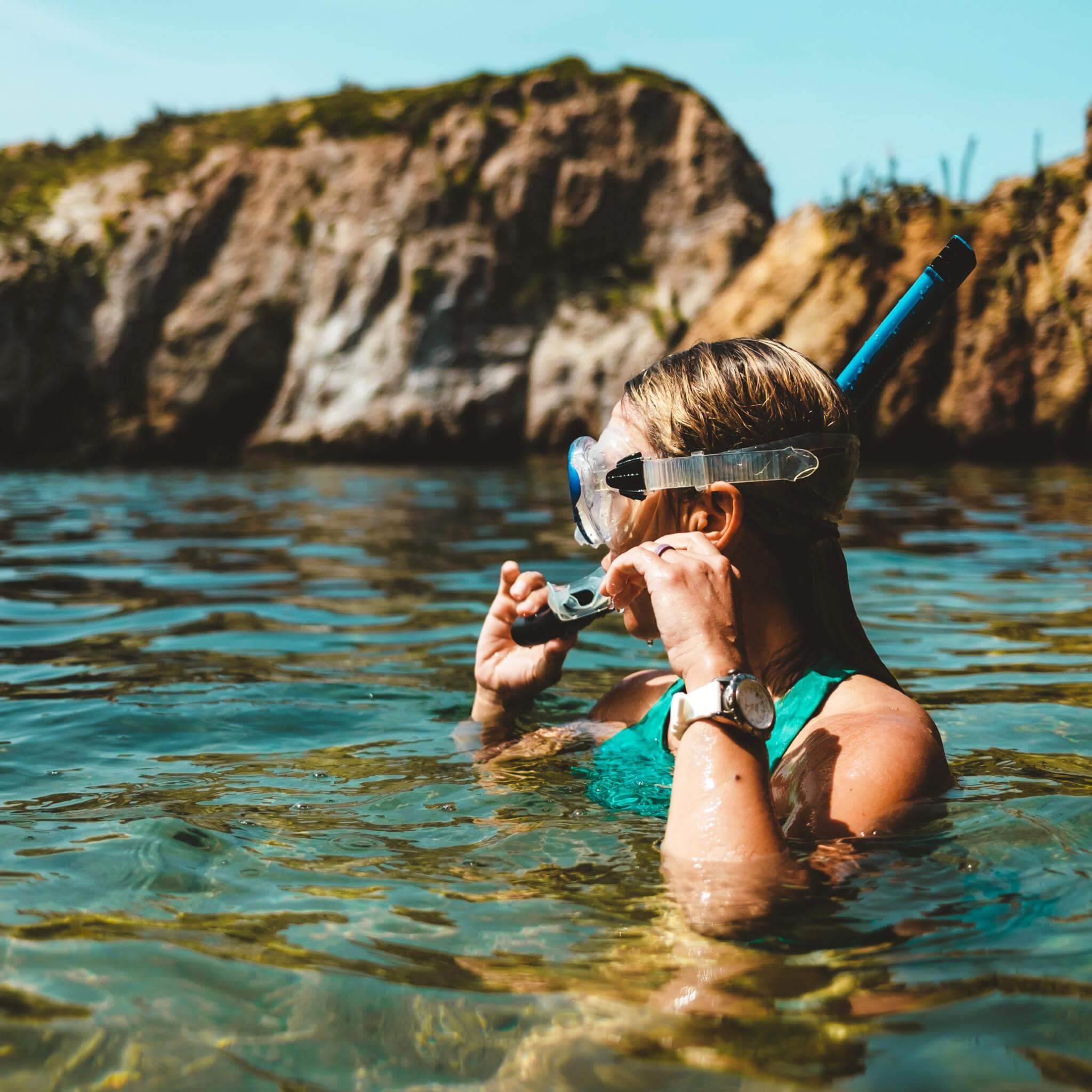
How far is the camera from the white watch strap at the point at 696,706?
2340 millimetres

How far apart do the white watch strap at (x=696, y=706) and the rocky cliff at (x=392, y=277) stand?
62.3 ft

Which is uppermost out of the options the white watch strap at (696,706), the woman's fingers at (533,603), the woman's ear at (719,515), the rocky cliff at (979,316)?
the rocky cliff at (979,316)

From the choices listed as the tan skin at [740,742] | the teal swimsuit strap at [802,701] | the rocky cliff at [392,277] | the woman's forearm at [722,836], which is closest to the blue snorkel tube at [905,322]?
the tan skin at [740,742]

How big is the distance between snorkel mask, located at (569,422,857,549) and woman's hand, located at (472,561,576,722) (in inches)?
25.7

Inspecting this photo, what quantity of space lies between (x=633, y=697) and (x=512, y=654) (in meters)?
0.41

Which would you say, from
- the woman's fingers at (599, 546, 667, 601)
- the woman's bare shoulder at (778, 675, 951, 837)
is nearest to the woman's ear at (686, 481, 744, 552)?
the woman's fingers at (599, 546, 667, 601)

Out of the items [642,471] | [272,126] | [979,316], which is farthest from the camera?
[272,126]

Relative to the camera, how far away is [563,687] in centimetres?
480

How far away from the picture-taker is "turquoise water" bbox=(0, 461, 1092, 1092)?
1750mm

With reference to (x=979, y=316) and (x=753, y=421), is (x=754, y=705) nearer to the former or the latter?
(x=753, y=421)

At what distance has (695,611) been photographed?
8.07ft

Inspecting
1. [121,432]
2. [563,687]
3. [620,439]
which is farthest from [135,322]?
[620,439]

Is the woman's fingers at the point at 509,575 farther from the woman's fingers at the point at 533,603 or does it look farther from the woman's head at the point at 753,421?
the woman's head at the point at 753,421

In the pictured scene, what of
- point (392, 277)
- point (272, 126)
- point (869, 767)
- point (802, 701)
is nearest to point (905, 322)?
point (802, 701)
